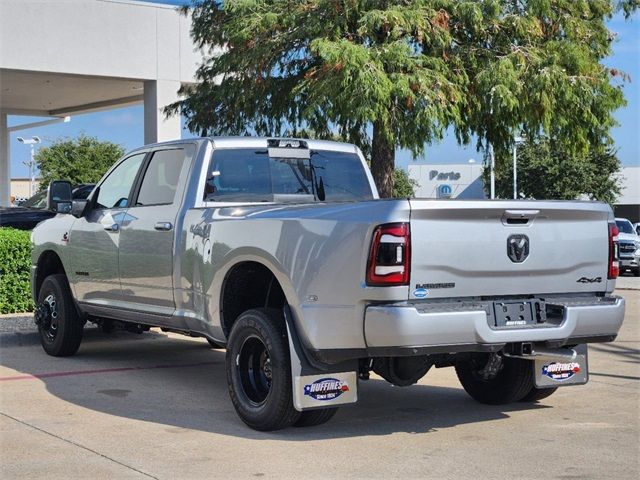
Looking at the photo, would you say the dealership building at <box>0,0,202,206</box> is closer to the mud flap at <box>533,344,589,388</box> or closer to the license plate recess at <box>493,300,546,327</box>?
the mud flap at <box>533,344,589,388</box>

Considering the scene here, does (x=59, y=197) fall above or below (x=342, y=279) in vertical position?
above

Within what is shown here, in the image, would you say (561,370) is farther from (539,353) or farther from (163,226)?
(163,226)

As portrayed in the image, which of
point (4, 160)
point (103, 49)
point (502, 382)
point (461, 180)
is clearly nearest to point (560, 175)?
point (461, 180)

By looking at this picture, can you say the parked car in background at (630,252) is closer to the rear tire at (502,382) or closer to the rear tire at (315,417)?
the rear tire at (502,382)

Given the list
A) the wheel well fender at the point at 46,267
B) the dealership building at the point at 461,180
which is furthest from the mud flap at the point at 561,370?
the dealership building at the point at 461,180

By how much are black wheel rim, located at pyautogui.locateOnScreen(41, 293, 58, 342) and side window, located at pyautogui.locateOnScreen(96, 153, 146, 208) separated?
3.96ft

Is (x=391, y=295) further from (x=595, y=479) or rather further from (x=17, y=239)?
(x=17, y=239)

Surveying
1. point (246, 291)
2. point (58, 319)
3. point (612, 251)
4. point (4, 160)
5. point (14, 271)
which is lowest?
point (58, 319)

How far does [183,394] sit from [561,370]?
3108 mm

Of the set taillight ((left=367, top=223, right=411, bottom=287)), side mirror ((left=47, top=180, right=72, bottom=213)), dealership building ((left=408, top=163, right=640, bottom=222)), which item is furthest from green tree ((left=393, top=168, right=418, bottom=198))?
taillight ((left=367, top=223, right=411, bottom=287))

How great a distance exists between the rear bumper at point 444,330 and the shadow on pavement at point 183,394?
3.29 feet

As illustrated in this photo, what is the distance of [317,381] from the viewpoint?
20.8ft

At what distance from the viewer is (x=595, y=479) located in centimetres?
557

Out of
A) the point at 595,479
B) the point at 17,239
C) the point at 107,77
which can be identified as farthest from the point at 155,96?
the point at 595,479
